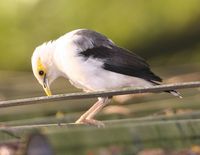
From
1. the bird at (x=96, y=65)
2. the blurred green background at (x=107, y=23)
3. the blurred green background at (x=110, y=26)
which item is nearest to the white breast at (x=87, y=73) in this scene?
the bird at (x=96, y=65)

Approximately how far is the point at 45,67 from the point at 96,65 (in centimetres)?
21

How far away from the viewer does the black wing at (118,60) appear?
7.05 feet

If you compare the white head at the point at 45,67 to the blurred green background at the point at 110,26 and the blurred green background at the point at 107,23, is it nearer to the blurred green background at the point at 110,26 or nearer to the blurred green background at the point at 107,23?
the blurred green background at the point at 110,26

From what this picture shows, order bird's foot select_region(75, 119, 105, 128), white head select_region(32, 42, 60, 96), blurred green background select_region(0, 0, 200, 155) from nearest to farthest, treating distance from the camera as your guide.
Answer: bird's foot select_region(75, 119, 105, 128), white head select_region(32, 42, 60, 96), blurred green background select_region(0, 0, 200, 155)

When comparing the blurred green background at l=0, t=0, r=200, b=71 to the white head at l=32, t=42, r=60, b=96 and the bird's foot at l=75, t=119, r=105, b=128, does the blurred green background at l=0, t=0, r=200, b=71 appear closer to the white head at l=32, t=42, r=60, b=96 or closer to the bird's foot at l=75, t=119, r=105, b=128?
the white head at l=32, t=42, r=60, b=96

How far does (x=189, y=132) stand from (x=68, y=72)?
581 mm

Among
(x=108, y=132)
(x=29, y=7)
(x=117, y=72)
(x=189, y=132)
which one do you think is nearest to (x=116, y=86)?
(x=117, y=72)

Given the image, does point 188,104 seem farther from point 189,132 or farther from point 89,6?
point 89,6

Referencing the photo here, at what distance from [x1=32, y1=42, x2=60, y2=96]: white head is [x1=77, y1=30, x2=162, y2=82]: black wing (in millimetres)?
140

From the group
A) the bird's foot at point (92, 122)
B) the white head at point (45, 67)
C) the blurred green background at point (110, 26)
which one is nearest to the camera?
the bird's foot at point (92, 122)

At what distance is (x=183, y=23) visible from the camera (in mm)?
4176

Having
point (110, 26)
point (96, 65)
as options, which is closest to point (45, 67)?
point (96, 65)

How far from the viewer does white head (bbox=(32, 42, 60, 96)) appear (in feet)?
7.45

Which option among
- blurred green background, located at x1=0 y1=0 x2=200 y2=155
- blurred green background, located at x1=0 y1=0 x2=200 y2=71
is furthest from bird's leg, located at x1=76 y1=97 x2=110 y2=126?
blurred green background, located at x1=0 y1=0 x2=200 y2=71
